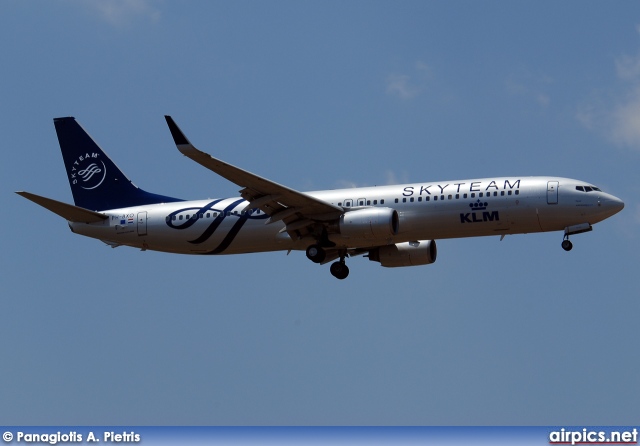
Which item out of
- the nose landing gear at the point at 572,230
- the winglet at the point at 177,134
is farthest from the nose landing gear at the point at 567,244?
the winglet at the point at 177,134

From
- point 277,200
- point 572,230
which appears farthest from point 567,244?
point 277,200

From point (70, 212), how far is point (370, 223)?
47.9ft

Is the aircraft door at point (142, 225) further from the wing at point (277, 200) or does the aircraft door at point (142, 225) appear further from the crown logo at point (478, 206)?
the crown logo at point (478, 206)

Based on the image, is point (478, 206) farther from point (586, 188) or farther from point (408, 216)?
point (586, 188)

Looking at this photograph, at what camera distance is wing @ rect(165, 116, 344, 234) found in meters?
50.3

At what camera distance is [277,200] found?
5300 centimetres

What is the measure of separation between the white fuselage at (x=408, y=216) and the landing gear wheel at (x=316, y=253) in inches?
16.1

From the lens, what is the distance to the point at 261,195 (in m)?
52.9

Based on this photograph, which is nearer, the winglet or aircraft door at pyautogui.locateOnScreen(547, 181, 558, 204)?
the winglet

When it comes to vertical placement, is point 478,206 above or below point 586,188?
below

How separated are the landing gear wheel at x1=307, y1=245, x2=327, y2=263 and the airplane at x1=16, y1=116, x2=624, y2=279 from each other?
5cm

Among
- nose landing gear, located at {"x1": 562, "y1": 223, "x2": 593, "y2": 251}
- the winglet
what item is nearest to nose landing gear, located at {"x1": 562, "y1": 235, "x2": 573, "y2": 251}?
nose landing gear, located at {"x1": 562, "y1": 223, "x2": 593, "y2": 251}

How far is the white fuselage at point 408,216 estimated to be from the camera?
51.7 m

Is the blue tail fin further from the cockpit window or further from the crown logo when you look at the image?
the cockpit window
